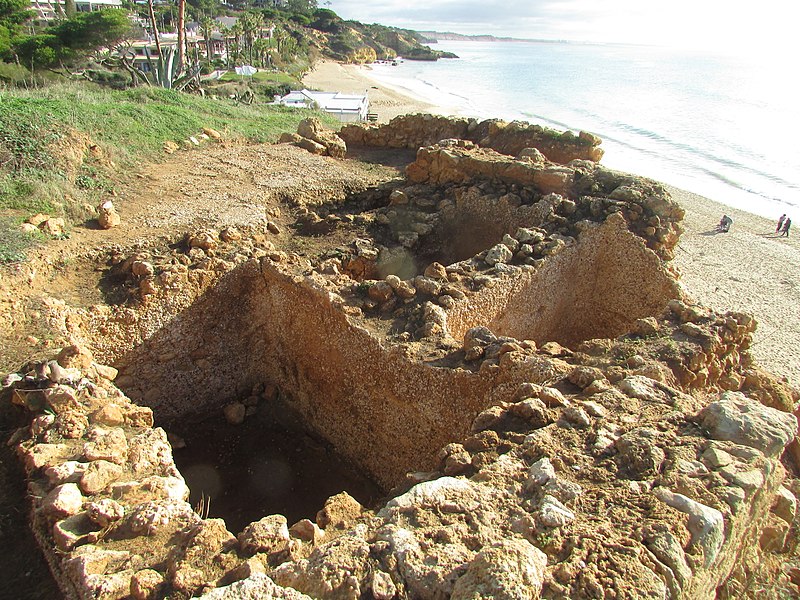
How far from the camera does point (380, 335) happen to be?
23.9 ft

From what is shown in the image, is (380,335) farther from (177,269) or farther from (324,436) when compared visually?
(177,269)

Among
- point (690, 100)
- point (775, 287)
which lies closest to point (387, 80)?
point (690, 100)

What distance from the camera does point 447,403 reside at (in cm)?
662

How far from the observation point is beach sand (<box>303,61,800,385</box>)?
53.6ft

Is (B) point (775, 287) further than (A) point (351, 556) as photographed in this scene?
Yes

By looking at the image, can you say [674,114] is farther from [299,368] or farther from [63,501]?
[63,501]

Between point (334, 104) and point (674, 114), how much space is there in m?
31.5

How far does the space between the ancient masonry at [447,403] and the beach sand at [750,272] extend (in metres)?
8.83

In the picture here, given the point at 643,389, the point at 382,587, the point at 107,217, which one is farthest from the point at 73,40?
the point at 382,587

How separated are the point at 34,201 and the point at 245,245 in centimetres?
393

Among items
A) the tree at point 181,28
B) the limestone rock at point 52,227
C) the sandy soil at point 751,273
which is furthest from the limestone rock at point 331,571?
the tree at point 181,28

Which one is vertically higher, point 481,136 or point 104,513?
point 481,136

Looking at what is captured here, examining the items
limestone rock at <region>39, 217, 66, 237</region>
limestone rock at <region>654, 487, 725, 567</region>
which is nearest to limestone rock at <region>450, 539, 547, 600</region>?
limestone rock at <region>654, 487, 725, 567</region>

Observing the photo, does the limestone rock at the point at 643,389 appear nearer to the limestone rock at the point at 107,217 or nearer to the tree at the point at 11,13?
the limestone rock at the point at 107,217
